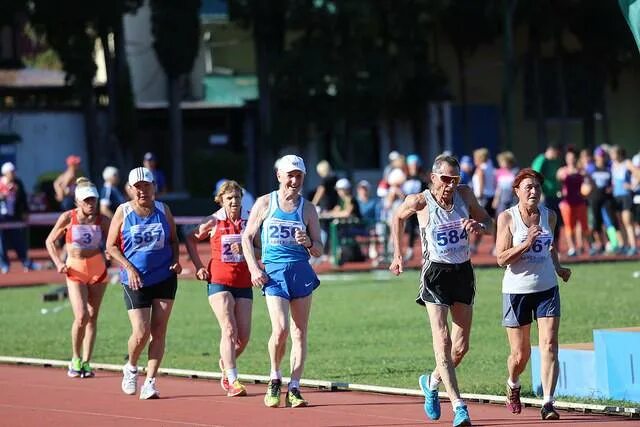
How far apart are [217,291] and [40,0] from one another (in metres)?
31.2

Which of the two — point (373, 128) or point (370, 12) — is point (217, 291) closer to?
point (370, 12)

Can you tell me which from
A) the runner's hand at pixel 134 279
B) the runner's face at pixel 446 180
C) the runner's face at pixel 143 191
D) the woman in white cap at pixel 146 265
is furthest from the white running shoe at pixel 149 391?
the runner's face at pixel 446 180

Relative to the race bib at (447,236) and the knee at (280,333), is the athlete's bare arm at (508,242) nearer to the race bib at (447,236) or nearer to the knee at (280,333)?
the race bib at (447,236)

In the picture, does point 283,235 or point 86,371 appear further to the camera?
point 86,371

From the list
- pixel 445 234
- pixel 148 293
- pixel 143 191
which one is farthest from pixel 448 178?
pixel 148 293

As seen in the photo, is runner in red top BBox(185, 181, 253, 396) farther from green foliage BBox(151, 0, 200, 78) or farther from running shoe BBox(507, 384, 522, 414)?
green foliage BBox(151, 0, 200, 78)

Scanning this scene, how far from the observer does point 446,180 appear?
11.8 meters

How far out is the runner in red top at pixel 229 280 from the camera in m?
13.9

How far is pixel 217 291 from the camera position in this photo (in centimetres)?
1397

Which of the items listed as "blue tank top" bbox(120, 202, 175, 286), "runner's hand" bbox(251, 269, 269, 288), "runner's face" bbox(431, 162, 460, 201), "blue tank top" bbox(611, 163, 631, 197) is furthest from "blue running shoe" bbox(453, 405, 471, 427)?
"blue tank top" bbox(611, 163, 631, 197)

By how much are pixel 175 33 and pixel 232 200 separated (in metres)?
33.4

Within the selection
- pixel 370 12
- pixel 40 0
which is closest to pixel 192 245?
pixel 40 0

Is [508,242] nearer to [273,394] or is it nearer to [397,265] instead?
[397,265]

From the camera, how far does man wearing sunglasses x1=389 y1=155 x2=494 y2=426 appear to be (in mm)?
11812
